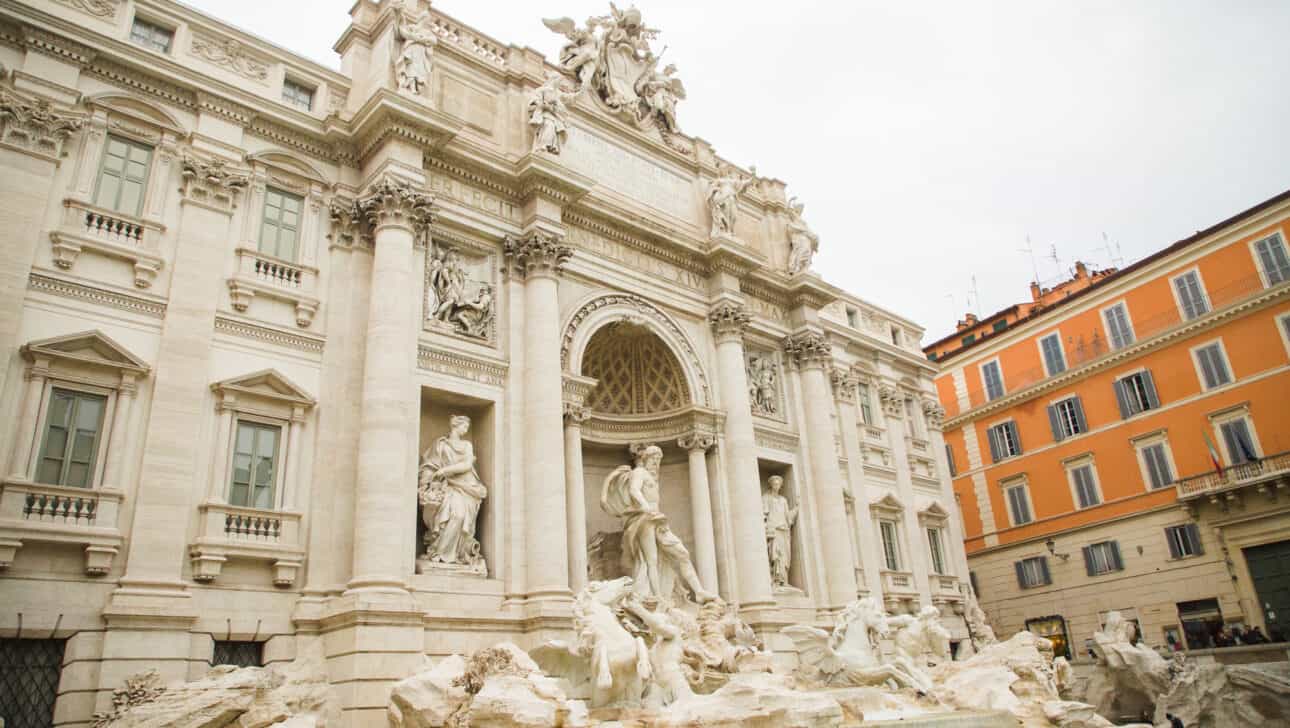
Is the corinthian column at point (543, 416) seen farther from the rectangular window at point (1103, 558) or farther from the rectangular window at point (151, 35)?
the rectangular window at point (1103, 558)

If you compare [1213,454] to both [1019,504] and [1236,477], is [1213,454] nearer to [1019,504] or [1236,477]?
[1236,477]

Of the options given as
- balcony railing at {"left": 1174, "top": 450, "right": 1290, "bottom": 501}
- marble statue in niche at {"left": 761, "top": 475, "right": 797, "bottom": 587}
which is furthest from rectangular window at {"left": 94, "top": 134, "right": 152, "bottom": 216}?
balcony railing at {"left": 1174, "top": 450, "right": 1290, "bottom": 501}

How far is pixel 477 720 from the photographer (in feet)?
31.8

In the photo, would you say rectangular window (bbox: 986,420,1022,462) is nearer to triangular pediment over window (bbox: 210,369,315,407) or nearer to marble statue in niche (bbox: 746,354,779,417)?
marble statue in niche (bbox: 746,354,779,417)

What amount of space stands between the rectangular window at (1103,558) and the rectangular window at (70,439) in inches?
1116

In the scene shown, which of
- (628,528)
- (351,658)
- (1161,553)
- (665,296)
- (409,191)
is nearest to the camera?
(351,658)

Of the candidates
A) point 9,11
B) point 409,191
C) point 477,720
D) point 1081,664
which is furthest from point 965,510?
point 9,11

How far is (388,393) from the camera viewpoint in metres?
14.4

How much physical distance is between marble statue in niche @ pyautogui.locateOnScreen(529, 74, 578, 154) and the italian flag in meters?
21.2

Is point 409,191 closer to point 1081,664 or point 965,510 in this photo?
point 1081,664

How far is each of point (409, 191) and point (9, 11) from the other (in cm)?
605

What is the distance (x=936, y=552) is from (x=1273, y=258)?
43.0ft

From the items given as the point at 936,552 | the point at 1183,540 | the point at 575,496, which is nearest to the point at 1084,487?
the point at 1183,540

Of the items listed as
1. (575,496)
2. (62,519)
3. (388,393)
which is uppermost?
(388,393)
